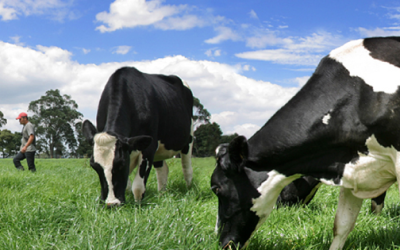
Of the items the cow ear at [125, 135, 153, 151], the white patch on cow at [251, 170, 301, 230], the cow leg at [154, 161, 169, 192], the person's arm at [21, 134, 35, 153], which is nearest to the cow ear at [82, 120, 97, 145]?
the cow ear at [125, 135, 153, 151]

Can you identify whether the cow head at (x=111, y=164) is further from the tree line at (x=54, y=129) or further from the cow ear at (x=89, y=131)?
the tree line at (x=54, y=129)

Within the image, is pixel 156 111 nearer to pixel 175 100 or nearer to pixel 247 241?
pixel 175 100

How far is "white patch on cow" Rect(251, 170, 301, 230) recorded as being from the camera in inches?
132

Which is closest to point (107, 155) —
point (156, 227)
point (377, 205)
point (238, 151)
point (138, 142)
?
point (138, 142)

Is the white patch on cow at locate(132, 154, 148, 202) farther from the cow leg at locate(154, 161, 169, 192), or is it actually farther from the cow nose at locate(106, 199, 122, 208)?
the cow leg at locate(154, 161, 169, 192)

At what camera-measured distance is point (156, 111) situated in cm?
676

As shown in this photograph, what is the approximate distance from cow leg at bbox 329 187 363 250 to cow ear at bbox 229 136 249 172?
120 cm

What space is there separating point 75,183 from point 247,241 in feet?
15.5

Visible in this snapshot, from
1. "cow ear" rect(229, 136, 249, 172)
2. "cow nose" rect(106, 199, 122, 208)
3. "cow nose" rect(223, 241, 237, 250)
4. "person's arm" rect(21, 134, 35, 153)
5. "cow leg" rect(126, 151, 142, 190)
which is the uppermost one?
"person's arm" rect(21, 134, 35, 153)

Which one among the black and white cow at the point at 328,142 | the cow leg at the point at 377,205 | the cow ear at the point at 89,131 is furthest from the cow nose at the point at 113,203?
the cow leg at the point at 377,205

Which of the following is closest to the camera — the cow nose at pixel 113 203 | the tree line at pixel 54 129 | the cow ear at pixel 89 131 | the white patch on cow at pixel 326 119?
the white patch on cow at pixel 326 119

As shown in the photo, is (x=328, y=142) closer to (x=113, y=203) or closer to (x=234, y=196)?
(x=234, y=196)

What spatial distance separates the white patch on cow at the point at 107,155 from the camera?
501 cm

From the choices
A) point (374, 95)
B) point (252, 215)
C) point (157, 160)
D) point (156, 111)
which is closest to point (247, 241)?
point (252, 215)
